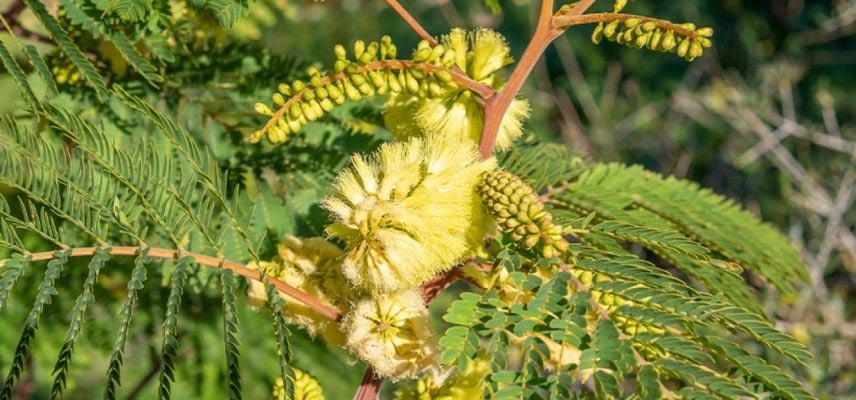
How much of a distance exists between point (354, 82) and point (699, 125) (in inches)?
165

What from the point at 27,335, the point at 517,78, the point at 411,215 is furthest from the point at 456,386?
the point at 27,335

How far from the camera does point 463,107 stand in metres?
1.05

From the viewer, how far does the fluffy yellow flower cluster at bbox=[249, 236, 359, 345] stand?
1.02 m

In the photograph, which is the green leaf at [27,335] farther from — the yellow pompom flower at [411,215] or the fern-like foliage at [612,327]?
the fern-like foliage at [612,327]

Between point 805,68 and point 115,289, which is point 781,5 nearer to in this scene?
point 805,68

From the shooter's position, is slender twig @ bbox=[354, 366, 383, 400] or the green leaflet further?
the green leaflet

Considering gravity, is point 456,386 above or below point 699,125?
below

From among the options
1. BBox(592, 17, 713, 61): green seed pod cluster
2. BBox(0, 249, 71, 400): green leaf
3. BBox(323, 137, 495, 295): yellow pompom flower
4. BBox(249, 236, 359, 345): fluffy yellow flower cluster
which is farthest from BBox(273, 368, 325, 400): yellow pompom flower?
BBox(592, 17, 713, 61): green seed pod cluster

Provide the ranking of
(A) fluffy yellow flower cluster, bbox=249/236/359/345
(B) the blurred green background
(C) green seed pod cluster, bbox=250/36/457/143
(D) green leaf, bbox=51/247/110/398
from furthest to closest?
(B) the blurred green background
(A) fluffy yellow flower cluster, bbox=249/236/359/345
(C) green seed pod cluster, bbox=250/36/457/143
(D) green leaf, bbox=51/247/110/398

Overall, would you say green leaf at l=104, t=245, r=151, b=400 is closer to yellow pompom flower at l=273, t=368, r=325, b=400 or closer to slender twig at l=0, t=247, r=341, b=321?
slender twig at l=0, t=247, r=341, b=321

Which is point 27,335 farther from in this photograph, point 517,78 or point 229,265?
point 517,78

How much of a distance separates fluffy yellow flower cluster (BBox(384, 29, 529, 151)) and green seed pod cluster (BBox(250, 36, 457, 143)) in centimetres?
7

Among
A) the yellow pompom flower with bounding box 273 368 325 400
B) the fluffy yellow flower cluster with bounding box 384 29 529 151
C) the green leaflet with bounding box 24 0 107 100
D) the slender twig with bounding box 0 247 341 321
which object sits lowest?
the yellow pompom flower with bounding box 273 368 325 400

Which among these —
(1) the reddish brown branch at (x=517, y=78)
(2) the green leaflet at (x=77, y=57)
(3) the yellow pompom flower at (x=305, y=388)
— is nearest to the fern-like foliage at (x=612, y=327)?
(1) the reddish brown branch at (x=517, y=78)
